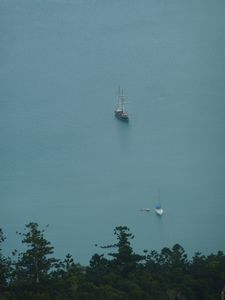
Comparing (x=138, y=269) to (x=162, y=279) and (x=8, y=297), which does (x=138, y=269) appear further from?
(x=8, y=297)

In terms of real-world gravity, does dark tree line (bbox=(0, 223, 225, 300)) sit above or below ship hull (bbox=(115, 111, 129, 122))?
below

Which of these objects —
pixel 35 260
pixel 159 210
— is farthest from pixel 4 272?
pixel 159 210

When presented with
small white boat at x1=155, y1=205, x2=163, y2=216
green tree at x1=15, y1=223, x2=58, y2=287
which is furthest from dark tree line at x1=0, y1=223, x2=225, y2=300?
small white boat at x1=155, y1=205, x2=163, y2=216

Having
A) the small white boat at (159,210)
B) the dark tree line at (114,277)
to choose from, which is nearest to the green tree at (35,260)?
the dark tree line at (114,277)

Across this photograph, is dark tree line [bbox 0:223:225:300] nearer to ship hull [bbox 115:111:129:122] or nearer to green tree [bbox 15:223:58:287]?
green tree [bbox 15:223:58:287]

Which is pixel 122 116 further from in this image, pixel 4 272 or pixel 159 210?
pixel 4 272

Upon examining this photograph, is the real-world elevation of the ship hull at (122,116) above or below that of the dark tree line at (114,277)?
above

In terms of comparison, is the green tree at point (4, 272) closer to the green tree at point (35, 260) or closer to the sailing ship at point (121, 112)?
the green tree at point (35, 260)

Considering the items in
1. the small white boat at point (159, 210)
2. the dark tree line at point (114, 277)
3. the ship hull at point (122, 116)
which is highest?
the ship hull at point (122, 116)
